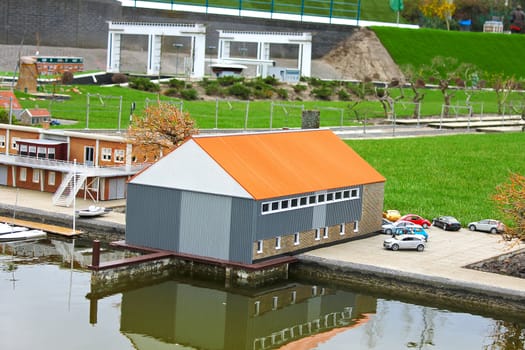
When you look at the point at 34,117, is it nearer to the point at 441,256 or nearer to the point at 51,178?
the point at 51,178

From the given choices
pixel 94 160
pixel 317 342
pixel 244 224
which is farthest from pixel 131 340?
pixel 94 160

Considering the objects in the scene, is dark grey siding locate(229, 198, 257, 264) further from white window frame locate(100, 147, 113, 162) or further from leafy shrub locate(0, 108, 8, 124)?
leafy shrub locate(0, 108, 8, 124)

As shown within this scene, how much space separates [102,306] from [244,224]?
22.0 ft

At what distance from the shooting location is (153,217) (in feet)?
139

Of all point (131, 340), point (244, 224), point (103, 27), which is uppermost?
point (103, 27)

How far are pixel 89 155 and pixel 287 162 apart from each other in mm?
14784

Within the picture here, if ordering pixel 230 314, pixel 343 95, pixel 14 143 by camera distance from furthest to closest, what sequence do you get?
pixel 343 95 < pixel 14 143 < pixel 230 314

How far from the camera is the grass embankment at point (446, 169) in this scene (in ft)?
182

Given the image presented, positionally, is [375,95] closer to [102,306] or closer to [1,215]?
[1,215]

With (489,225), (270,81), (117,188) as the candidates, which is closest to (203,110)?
(270,81)

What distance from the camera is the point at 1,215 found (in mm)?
50031

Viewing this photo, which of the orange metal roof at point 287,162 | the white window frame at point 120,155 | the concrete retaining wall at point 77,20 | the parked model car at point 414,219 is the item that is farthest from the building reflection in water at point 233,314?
the concrete retaining wall at point 77,20

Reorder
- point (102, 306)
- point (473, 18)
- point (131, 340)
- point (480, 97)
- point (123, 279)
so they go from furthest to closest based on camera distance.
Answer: point (473, 18) < point (480, 97) < point (123, 279) < point (102, 306) < point (131, 340)

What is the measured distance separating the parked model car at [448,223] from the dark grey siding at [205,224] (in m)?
13.4
